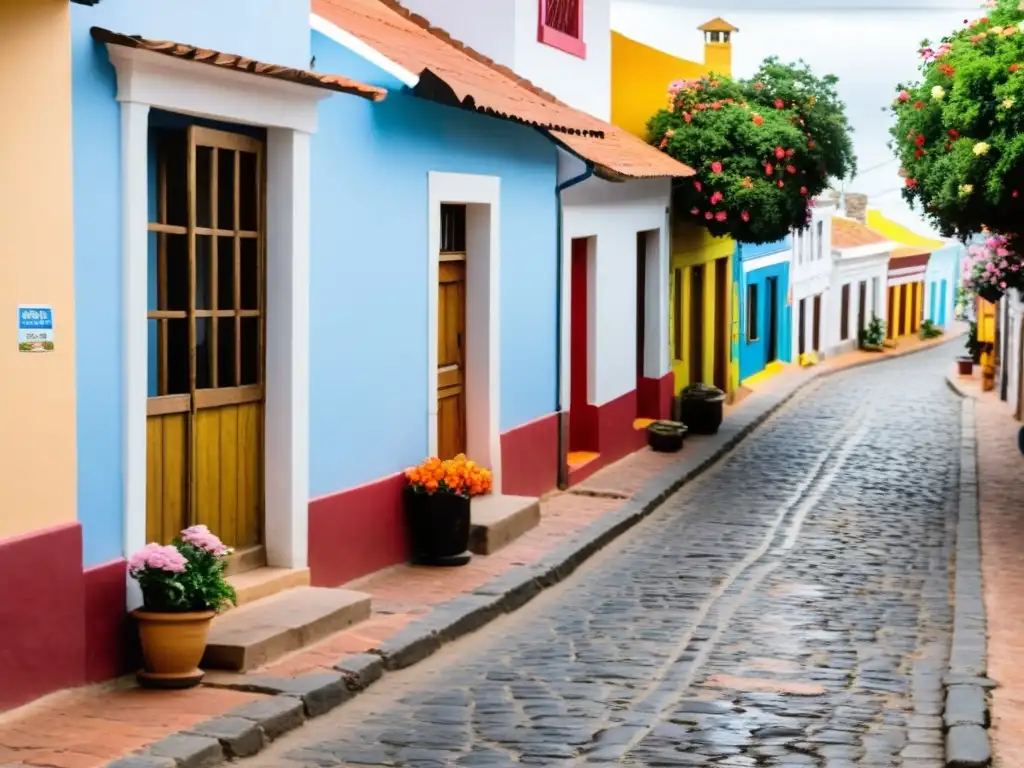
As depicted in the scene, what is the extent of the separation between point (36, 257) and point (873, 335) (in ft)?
139

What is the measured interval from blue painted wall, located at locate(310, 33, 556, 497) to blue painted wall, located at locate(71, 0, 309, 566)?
2238 millimetres

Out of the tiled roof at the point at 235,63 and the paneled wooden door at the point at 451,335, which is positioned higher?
the tiled roof at the point at 235,63

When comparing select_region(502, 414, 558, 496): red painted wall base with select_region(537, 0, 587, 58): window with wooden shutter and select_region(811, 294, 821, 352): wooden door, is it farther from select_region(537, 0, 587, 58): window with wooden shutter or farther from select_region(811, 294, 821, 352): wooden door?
select_region(811, 294, 821, 352): wooden door

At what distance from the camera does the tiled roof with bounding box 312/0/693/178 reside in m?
11.3

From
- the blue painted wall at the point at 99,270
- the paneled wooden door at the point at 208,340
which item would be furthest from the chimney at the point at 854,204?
the blue painted wall at the point at 99,270

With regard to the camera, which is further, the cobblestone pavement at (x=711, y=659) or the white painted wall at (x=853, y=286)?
the white painted wall at (x=853, y=286)

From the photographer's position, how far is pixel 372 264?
11031 mm

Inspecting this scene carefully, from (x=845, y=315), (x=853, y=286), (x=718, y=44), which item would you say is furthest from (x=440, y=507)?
(x=853, y=286)

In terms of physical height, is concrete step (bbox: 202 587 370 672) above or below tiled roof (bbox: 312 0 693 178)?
below

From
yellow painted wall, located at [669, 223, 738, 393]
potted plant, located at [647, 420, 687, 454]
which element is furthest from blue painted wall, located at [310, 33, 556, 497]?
yellow painted wall, located at [669, 223, 738, 393]

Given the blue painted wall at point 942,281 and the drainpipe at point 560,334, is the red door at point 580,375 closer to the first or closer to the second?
the drainpipe at point 560,334

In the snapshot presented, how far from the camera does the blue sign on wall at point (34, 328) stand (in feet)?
23.5

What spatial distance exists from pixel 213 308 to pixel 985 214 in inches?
347

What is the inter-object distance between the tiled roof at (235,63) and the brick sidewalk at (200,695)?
2964 millimetres
